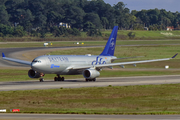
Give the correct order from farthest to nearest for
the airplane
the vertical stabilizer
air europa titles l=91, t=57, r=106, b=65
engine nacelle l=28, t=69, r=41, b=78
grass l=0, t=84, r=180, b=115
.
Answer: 1. the vertical stabilizer
2. air europa titles l=91, t=57, r=106, b=65
3. engine nacelle l=28, t=69, r=41, b=78
4. the airplane
5. grass l=0, t=84, r=180, b=115

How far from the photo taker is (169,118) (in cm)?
2784

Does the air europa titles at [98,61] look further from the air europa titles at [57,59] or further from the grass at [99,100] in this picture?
the grass at [99,100]

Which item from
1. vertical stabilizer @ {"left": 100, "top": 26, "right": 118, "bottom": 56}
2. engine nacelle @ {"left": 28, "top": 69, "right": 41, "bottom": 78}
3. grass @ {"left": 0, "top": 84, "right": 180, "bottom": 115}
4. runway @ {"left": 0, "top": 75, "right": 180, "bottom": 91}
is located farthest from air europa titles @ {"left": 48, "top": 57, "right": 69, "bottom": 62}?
grass @ {"left": 0, "top": 84, "right": 180, "bottom": 115}

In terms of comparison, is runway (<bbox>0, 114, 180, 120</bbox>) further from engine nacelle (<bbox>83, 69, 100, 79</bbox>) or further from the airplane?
engine nacelle (<bbox>83, 69, 100, 79</bbox>)

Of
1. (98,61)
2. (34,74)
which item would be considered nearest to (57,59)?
(34,74)

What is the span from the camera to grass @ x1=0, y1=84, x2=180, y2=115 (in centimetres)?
3272

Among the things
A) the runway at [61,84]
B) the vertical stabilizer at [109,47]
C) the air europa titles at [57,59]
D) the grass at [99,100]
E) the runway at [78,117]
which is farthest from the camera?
the vertical stabilizer at [109,47]

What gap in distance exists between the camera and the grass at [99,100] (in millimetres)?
32719

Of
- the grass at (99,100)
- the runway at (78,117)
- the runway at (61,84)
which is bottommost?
the runway at (61,84)

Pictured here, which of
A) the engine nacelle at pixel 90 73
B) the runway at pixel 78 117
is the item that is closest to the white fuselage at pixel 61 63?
the engine nacelle at pixel 90 73

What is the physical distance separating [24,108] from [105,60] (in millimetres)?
32226

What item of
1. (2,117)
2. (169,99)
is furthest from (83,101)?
(2,117)

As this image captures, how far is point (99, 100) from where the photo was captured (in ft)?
130

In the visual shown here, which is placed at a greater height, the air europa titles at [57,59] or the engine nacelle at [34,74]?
the air europa titles at [57,59]
